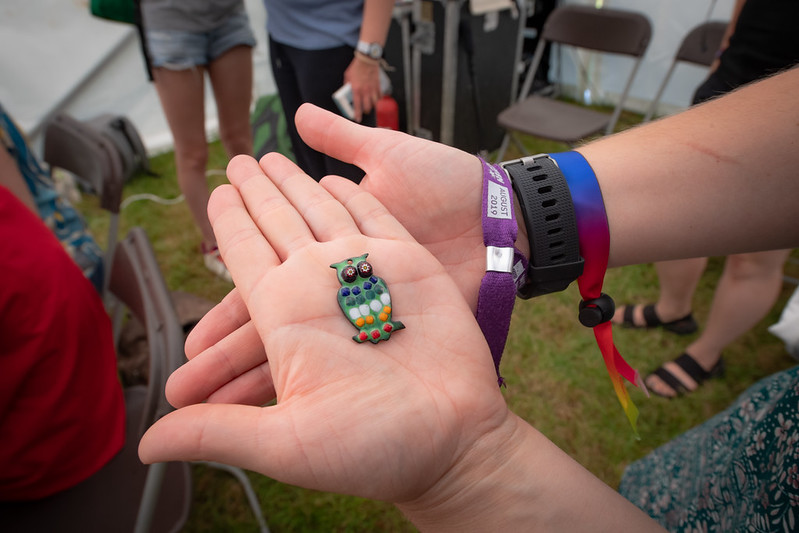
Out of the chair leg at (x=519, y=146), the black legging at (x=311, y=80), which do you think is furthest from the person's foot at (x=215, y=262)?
the chair leg at (x=519, y=146)

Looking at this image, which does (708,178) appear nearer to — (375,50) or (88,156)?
(375,50)

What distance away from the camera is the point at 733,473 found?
3.23 feet

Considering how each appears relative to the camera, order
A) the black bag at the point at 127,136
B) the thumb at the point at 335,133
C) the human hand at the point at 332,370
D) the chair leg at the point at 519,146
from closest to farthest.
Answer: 1. the human hand at the point at 332,370
2. the thumb at the point at 335,133
3. the black bag at the point at 127,136
4. the chair leg at the point at 519,146

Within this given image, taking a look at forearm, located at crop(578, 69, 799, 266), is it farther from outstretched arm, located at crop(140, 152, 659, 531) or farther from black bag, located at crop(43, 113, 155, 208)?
black bag, located at crop(43, 113, 155, 208)

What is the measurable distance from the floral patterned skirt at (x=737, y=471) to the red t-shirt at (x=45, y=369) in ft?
5.16

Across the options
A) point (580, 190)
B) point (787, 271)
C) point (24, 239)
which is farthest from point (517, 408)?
point (787, 271)

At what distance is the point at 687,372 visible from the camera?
2.33 m

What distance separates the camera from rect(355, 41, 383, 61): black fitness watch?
2203 millimetres

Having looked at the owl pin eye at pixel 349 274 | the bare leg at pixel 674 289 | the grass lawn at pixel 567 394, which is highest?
the owl pin eye at pixel 349 274

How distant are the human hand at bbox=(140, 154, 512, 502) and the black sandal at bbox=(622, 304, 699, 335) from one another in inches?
84.4

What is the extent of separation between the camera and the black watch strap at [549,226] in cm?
110

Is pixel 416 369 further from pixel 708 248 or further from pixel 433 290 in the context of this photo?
pixel 708 248

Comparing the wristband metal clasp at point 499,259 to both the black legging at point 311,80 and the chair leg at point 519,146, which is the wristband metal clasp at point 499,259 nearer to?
the black legging at point 311,80

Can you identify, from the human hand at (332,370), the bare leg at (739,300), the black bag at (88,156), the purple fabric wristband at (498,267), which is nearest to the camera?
the human hand at (332,370)
